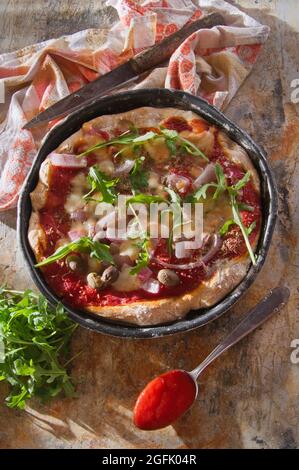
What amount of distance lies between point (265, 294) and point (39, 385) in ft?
4.52

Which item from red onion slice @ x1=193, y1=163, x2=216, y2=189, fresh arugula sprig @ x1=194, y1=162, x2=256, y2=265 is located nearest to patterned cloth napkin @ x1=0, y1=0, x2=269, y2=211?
red onion slice @ x1=193, y1=163, x2=216, y2=189

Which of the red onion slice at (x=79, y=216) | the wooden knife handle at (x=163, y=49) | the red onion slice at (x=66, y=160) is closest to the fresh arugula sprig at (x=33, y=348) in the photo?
the red onion slice at (x=79, y=216)

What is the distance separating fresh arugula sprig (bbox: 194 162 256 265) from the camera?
3.86 m

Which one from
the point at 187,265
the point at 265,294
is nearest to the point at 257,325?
the point at 265,294

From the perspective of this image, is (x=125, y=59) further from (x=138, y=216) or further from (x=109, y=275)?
(x=109, y=275)

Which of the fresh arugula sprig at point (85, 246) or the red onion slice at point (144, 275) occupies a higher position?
the fresh arugula sprig at point (85, 246)

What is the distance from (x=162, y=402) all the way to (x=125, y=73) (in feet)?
6.68

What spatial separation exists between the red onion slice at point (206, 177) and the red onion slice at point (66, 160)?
65 cm

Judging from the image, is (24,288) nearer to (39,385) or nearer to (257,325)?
(39,385)

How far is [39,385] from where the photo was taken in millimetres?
4016

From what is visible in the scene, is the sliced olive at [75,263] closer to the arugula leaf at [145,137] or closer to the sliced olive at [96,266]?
the sliced olive at [96,266]

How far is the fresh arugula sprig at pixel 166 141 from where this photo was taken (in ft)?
13.3

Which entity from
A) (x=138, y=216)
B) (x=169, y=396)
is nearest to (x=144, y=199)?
(x=138, y=216)

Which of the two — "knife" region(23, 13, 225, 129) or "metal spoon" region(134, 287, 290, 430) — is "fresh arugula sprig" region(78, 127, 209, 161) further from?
"metal spoon" region(134, 287, 290, 430)
